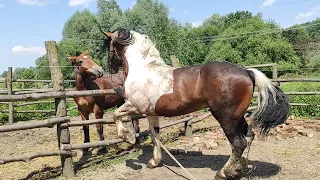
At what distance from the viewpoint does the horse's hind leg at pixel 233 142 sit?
12.7 ft

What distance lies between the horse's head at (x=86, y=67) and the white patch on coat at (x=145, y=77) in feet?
5.15

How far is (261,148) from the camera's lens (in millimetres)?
6059

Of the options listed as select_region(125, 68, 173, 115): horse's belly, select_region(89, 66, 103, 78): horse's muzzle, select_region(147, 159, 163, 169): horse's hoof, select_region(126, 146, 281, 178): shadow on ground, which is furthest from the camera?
select_region(89, 66, 103, 78): horse's muzzle

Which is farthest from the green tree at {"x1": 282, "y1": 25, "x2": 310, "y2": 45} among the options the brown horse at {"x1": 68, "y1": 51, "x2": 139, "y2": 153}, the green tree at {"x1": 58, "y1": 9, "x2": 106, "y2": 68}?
the brown horse at {"x1": 68, "y1": 51, "x2": 139, "y2": 153}

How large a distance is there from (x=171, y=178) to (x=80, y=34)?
121 ft

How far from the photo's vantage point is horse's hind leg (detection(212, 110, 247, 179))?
3.87 metres

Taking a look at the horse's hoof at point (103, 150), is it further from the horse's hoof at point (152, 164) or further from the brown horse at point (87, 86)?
the horse's hoof at point (152, 164)

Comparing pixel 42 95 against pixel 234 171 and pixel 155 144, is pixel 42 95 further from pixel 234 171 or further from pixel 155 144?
pixel 234 171

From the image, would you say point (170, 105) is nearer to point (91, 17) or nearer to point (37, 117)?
point (37, 117)

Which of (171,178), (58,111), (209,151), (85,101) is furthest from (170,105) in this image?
(85,101)

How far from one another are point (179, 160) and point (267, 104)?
1990mm

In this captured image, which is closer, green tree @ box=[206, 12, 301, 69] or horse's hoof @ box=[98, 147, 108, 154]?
horse's hoof @ box=[98, 147, 108, 154]

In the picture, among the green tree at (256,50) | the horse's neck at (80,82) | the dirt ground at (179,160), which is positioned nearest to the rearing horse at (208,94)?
the dirt ground at (179,160)

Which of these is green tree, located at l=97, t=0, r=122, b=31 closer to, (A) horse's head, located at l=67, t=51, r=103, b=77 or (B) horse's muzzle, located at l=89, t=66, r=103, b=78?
(A) horse's head, located at l=67, t=51, r=103, b=77
